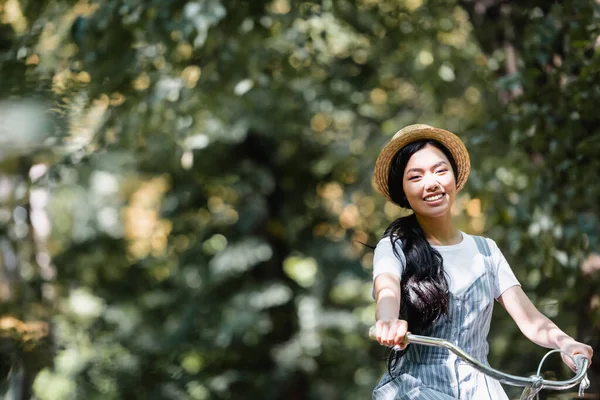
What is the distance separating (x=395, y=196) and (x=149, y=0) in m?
2.63

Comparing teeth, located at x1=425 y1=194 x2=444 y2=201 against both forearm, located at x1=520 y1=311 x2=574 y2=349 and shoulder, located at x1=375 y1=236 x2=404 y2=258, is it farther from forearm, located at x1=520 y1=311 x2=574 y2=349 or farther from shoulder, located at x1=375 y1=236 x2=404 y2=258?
forearm, located at x1=520 y1=311 x2=574 y2=349

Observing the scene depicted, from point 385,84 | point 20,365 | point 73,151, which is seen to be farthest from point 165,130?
point 385,84

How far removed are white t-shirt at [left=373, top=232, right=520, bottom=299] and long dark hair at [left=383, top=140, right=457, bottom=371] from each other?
0.08 ft

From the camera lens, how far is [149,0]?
497 cm

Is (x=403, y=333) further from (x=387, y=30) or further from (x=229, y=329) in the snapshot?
(x=229, y=329)

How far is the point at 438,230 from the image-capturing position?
2.75 m

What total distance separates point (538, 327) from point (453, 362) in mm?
314

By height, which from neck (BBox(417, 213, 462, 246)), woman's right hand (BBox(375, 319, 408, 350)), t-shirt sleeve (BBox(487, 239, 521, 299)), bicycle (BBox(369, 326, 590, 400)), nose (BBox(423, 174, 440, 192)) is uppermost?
nose (BBox(423, 174, 440, 192))

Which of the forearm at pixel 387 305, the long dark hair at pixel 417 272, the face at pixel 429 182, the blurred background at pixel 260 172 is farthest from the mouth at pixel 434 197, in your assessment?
the blurred background at pixel 260 172

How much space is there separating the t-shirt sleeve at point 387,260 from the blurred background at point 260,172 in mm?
1178

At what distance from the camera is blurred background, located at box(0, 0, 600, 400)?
15.1ft

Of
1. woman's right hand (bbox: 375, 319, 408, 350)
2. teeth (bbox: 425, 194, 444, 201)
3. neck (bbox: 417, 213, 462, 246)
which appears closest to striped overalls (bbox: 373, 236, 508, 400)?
neck (bbox: 417, 213, 462, 246)

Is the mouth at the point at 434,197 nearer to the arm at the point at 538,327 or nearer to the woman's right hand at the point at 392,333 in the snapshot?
the arm at the point at 538,327

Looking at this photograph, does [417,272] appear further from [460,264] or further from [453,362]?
[453,362]
